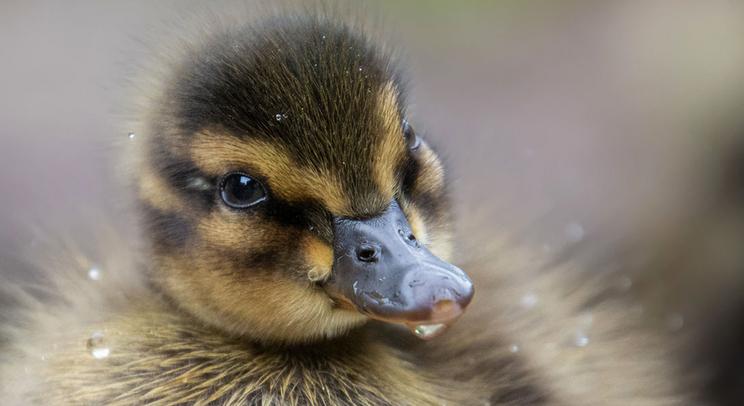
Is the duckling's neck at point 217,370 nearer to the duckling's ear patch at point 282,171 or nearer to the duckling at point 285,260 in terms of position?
the duckling at point 285,260

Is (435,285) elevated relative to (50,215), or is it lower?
lower

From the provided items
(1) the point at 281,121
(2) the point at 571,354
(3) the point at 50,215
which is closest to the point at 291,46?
(1) the point at 281,121

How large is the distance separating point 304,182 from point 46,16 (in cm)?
241

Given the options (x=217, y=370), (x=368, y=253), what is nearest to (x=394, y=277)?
(x=368, y=253)

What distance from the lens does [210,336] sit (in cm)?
125

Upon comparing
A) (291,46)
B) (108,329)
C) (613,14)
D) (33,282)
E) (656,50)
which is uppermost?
(613,14)

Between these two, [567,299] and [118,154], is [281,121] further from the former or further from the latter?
[567,299]

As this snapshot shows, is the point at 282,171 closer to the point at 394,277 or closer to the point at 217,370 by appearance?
the point at 394,277

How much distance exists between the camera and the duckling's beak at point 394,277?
100 centimetres

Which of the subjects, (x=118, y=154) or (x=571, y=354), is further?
(x=571, y=354)

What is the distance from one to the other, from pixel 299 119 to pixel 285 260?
15 centimetres

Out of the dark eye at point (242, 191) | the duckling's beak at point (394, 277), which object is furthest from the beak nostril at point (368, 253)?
the dark eye at point (242, 191)

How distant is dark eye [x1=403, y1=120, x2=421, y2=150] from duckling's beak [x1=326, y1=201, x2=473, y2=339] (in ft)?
0.31

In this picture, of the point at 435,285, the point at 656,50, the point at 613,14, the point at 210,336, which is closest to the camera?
the point at 435,285
